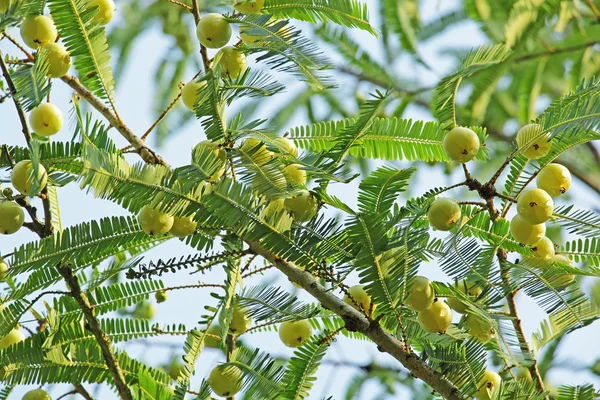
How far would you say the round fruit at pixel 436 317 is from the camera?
191 cm

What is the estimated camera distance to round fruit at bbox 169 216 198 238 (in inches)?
73.6

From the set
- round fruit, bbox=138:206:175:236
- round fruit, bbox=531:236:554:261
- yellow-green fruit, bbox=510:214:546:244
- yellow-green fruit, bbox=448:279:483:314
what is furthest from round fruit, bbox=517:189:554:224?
round fruit, bbox=138:206:175:236

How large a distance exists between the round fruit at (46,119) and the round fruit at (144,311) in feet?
3.31

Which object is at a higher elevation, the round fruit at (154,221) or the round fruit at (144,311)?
the round fruit at (144,311)

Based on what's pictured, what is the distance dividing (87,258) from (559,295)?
1.21 m

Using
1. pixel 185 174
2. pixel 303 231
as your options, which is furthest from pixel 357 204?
pixel 185 174

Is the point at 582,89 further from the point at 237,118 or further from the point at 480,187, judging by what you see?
the point at 237,118

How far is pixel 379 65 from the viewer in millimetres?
2848

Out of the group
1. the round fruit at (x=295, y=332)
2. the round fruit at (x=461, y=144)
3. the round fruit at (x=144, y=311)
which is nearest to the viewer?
the round fruit at (x=461, y=144)

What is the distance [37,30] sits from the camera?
2014 mm

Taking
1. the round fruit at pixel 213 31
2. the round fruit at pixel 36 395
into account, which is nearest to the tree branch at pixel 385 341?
the round fruit at pixel 213 31

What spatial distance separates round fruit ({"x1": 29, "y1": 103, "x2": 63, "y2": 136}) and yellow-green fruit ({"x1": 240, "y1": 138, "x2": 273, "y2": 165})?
0.64 meters

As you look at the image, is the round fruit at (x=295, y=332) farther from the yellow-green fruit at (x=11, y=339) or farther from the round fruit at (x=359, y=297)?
the yellow-green fruit at (x=11, y=339)

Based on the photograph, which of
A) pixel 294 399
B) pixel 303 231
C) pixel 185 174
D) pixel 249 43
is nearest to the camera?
pixel 185 174
